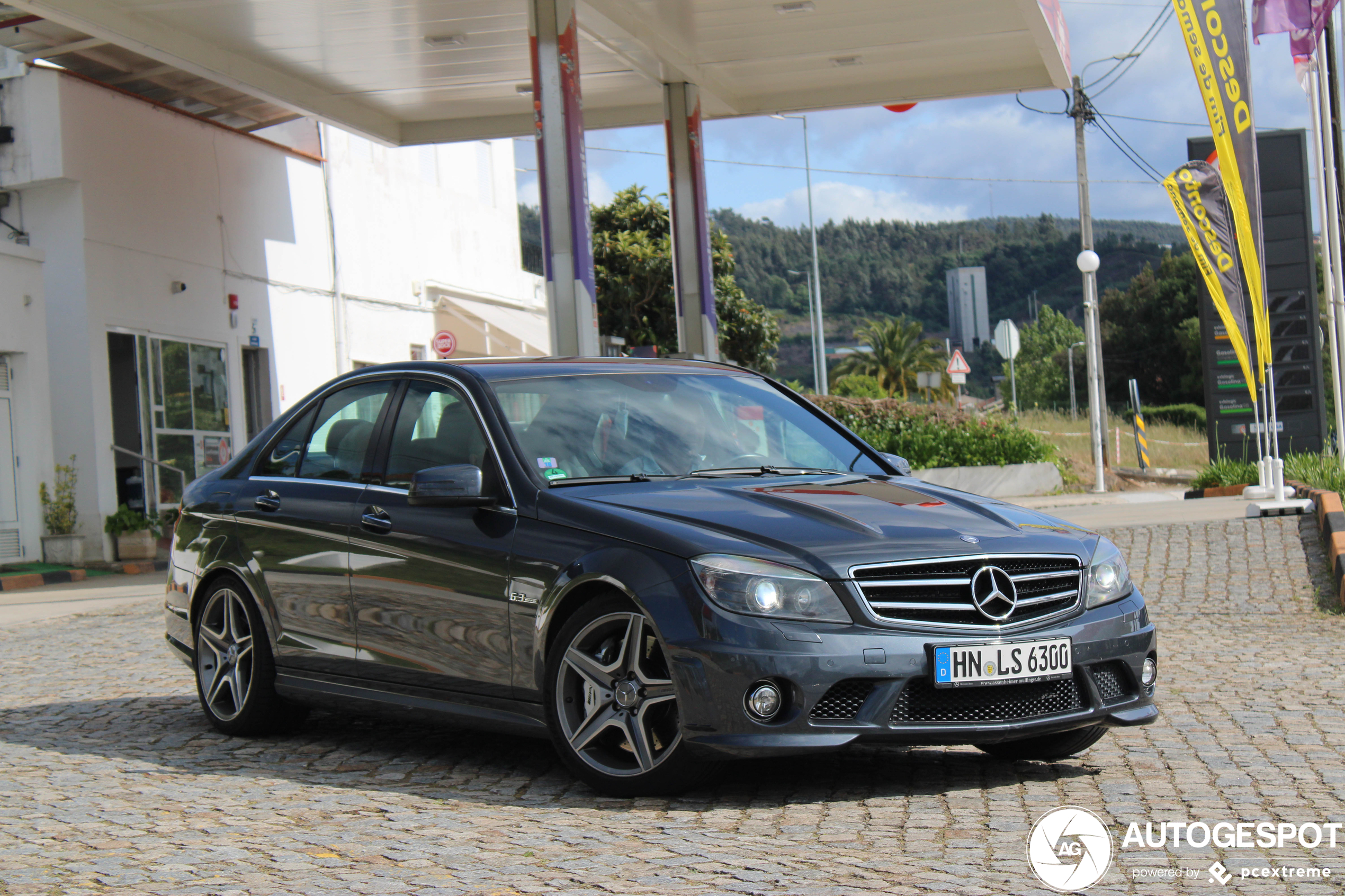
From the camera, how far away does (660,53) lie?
1997 centimetres

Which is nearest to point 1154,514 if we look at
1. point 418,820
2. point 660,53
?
point 660,53

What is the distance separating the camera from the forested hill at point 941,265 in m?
123

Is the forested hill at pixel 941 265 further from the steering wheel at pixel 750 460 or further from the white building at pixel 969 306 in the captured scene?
the steering wheel at pixel 750 460

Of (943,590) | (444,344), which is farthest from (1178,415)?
(943,590)

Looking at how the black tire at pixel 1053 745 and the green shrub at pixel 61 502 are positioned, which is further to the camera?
the green shrub at pixel 61 502

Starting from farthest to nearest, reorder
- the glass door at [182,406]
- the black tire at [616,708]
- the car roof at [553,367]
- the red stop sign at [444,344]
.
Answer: the red stop sign at [444,344]
the glass door at [182,406]
the car roof at [553,367]
the black tire at [616,708]

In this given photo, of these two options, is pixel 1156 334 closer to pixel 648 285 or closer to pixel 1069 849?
pixel 648 285

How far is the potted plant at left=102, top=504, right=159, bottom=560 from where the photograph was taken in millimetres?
20766

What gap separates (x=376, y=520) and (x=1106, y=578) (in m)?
2.80

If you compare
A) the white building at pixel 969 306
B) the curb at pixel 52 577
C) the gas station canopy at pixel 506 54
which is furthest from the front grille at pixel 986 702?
the white building at pixel 969 306

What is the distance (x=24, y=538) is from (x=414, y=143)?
8.76 m

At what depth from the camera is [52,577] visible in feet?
63.5

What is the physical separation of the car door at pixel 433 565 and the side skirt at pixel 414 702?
0.05 meters

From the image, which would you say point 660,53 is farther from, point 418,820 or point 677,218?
point 418,820
